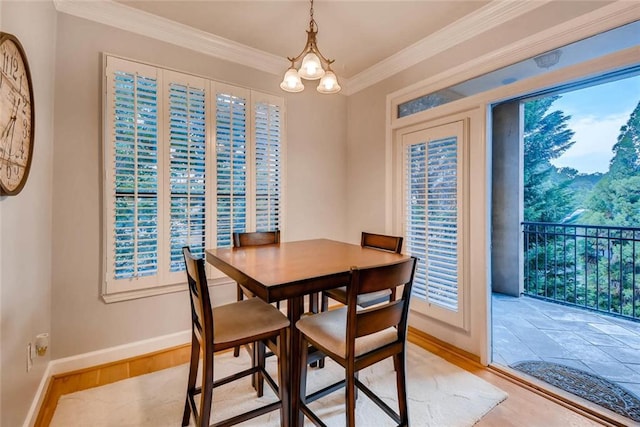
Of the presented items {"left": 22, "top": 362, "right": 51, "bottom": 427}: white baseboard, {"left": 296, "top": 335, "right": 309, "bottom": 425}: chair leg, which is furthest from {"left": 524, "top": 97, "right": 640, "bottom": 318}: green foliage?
{"left": 22, "top": 362, "right": 51, "bottom": 427}: white baseboard

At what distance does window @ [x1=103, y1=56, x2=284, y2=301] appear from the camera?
2.26 metres

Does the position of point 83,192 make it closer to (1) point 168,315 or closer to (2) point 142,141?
(2) point 142,141

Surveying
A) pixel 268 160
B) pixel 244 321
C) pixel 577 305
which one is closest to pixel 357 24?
pixel 268 160

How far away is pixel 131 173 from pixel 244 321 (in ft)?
5.22

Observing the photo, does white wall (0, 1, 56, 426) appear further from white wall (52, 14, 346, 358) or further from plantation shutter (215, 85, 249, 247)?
plantation shutter (215, 85, 249, 247)

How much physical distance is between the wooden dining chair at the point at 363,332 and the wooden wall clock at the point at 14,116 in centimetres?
148

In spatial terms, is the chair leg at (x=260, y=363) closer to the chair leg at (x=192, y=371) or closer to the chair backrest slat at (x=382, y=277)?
the chair leg at (x=192, y=371)

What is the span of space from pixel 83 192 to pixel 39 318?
0.88 m

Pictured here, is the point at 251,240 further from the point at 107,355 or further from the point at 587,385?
the point at 587,385

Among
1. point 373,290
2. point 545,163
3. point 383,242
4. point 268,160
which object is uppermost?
point 545,163

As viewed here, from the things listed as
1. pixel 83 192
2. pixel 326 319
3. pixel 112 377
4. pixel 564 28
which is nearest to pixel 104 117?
pixel 83 192

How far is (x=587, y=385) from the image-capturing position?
79.9 inches

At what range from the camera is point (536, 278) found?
4012mm

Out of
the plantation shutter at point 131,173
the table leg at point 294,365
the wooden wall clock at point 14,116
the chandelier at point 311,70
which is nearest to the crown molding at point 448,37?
the chandelier at point 311,70
